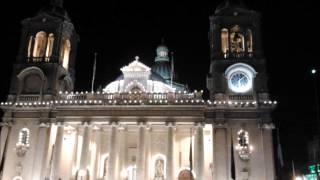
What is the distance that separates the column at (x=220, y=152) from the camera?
39938 millimetres

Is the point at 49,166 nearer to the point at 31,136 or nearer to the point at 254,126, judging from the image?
the point at 31,136

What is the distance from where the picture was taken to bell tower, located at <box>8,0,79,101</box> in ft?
149

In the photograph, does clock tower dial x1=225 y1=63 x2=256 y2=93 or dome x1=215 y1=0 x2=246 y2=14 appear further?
dome x1=215 y1=0 x2=246 y2=14

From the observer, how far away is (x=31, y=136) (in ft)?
143

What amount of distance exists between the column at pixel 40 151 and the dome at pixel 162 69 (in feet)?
85.8

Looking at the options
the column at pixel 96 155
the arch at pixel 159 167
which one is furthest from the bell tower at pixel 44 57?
the arch at pixel 159 167

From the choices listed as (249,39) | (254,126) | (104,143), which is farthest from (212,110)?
(104,143)

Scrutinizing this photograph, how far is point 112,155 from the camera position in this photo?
41.1 meters

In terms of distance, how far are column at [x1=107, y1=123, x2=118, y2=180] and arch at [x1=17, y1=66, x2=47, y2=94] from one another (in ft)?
31.8

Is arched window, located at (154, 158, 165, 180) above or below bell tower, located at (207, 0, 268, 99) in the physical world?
below

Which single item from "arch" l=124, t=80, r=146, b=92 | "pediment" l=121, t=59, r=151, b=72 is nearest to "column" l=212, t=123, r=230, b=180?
"arch" l=124, t=80, r=146, b=92

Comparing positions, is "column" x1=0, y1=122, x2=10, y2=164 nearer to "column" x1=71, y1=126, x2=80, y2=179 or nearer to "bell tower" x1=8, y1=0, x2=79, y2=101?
"bell tower" x1=8, y1=0, x2=79, y2=101

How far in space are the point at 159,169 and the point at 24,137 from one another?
14577 mm

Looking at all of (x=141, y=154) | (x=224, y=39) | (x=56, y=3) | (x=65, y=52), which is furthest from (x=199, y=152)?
(x=56, y=3)
